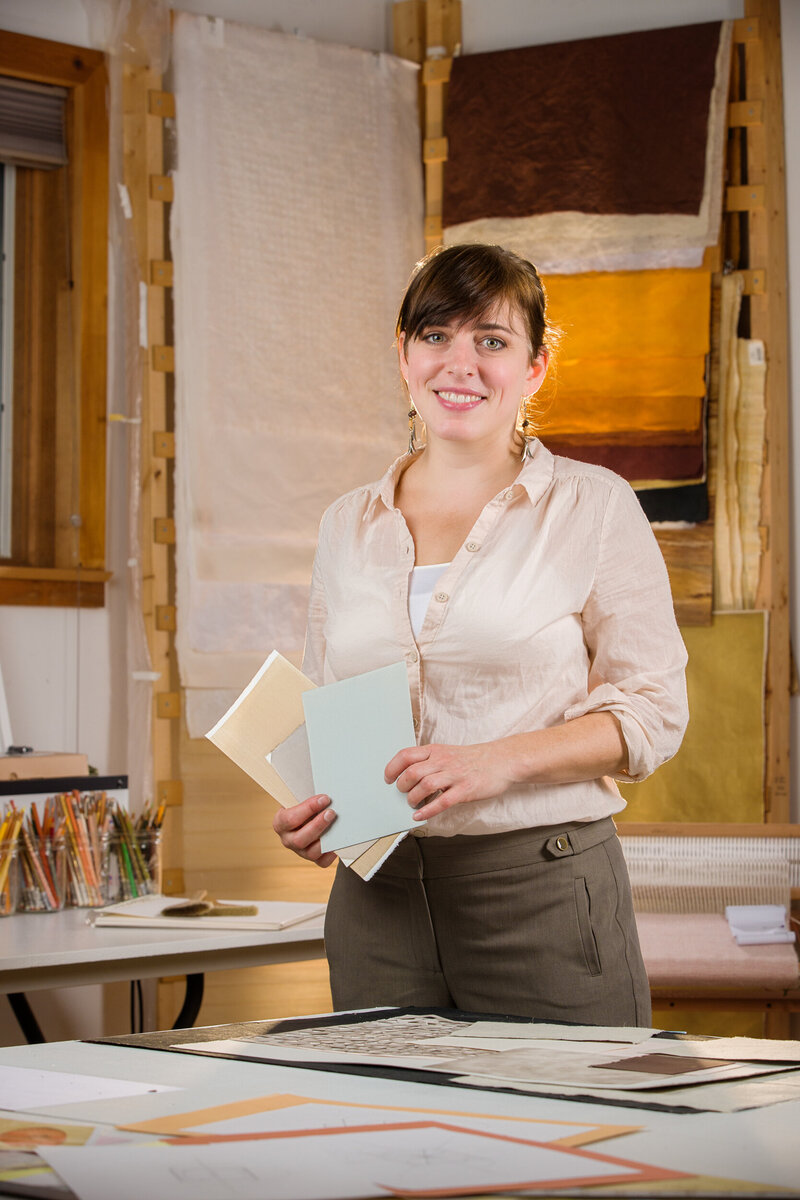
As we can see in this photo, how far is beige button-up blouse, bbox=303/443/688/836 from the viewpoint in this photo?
135cm

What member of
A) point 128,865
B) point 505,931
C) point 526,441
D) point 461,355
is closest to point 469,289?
point 461,355

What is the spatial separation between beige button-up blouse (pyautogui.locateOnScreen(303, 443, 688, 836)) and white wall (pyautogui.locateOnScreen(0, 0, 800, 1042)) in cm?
181

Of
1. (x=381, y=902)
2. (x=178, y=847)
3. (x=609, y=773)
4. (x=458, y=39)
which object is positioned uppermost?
(x=458, y=39)

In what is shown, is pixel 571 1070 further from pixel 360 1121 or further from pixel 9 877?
pixel 9 877

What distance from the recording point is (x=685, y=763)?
3094mm

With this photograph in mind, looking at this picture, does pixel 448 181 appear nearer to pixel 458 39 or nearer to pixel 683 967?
pixel 458 39

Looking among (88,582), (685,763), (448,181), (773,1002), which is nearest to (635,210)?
(448,181)

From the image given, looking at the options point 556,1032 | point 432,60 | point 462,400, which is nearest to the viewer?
point 556,1032

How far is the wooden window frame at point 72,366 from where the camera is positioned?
124 inches

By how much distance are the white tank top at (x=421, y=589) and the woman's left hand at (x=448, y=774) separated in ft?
0.65

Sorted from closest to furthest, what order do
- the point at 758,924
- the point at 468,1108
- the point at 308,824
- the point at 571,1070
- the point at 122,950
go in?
the point at 468,1108, the point at 571,1070, the point at 308,824, the point at 122,950, the point at 758,924

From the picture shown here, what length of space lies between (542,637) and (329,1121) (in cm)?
68

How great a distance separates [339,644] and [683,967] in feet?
4.84

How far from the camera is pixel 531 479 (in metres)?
1.45
